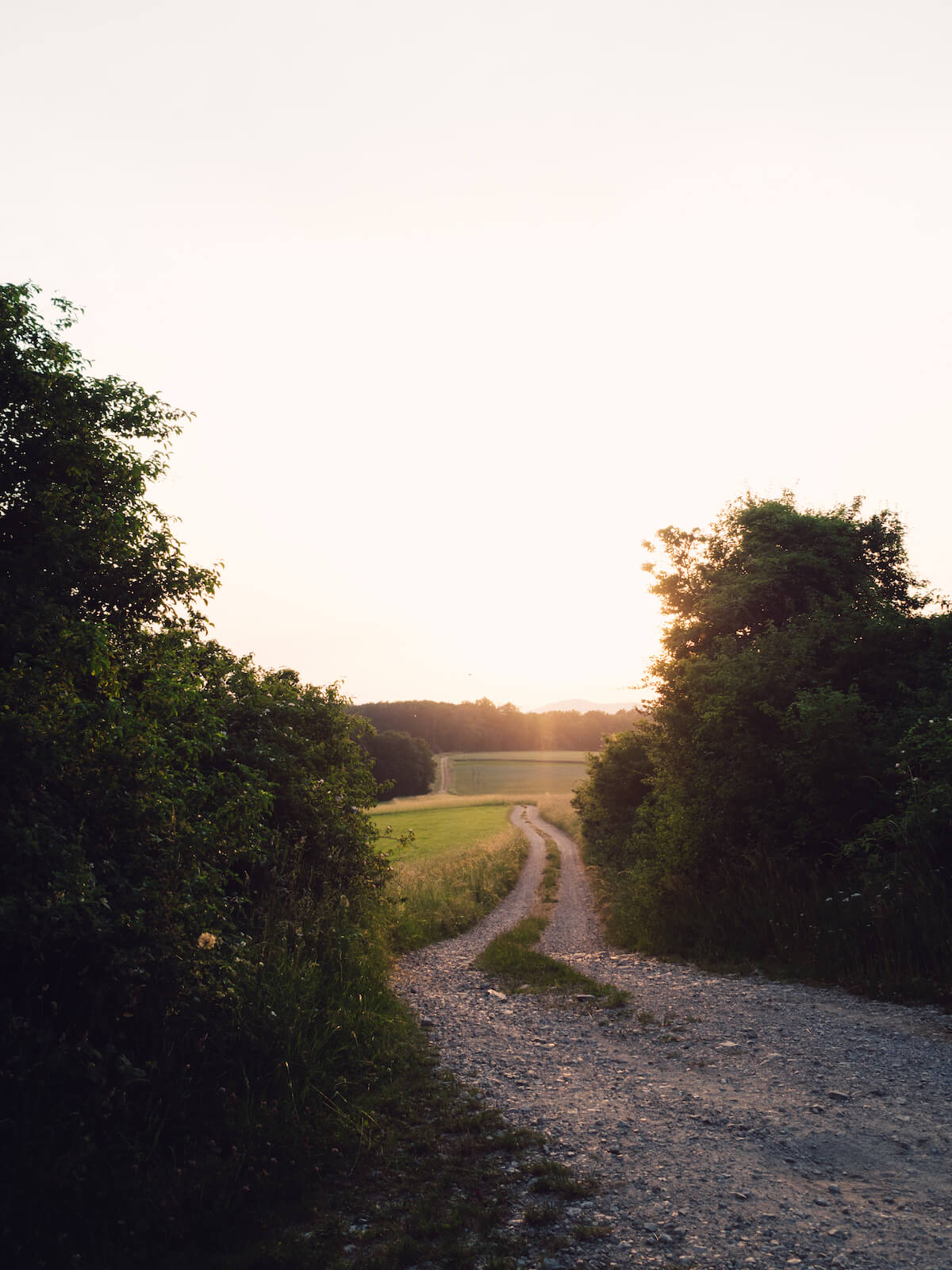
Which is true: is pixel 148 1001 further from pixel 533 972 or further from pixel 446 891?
pixel 446 891

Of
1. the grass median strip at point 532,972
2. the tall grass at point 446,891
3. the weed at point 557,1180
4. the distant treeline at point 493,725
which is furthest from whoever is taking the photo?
the distant treeline at point 493,725

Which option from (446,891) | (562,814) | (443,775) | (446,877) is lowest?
(443,775)

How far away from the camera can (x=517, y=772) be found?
342 ft

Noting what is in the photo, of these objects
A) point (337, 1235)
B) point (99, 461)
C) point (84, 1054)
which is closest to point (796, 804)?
point (337, 1235)

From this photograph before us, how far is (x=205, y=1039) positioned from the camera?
5.77m

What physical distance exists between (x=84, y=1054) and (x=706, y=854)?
14.1m

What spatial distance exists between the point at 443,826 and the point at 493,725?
286 feet

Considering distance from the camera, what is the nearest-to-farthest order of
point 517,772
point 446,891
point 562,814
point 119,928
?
1. point 119,928
2. point 446,891
3. point 562,814
4. point 517,772

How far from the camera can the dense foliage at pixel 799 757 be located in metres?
11.1

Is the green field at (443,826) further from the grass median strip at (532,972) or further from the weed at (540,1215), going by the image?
the weed at (540,1215)

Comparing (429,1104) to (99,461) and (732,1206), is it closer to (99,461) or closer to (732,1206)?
(732,1206)

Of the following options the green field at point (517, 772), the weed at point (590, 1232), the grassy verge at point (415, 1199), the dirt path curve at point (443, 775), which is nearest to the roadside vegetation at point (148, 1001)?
the grassy verge at point (415, 1199)

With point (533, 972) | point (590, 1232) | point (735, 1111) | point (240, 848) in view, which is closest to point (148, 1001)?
point (240, 848)

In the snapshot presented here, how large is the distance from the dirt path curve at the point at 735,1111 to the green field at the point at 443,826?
1590 centimetres
